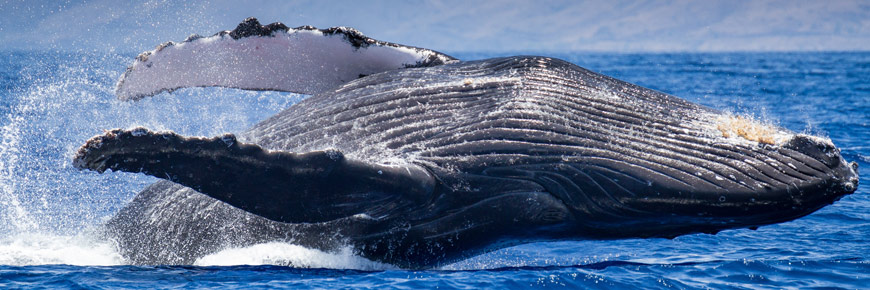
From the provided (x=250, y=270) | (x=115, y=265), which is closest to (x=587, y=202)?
(x=250, y=270)

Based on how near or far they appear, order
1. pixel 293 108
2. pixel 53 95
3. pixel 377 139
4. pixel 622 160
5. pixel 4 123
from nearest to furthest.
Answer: pixel 622 160, pixel 377 139, pixel 293 108, pixel 4 123, pixel 53 95

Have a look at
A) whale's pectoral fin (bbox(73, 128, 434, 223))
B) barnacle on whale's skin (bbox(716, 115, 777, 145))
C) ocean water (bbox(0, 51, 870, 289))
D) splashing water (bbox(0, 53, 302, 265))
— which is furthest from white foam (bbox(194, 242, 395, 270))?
barnacle on whale's skin (bbox(716, 115, 777, 145))

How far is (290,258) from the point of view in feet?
18.3

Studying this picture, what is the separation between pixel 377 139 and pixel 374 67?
187 cm

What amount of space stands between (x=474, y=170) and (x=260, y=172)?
1.23 m

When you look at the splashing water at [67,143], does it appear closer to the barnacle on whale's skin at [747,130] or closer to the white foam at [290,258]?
the white foam at [290,258]

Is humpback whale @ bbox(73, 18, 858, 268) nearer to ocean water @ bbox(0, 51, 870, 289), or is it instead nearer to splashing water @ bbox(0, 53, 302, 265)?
ocean water @ bbox(0, 51, 870, 289)

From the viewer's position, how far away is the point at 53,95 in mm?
18062

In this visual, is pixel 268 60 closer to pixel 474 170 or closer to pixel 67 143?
pixel 474 170

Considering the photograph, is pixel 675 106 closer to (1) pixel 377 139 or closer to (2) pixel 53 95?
(1) pixel 377 139

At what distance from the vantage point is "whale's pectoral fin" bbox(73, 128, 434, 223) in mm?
4180

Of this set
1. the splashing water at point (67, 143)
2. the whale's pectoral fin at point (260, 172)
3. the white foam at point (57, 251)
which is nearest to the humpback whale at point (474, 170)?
the whale's pectoral fin at point (260, 172)

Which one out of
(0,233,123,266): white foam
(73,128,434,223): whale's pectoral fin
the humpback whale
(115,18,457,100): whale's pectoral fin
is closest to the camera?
(73,128,434,223): whale's pectoral fin

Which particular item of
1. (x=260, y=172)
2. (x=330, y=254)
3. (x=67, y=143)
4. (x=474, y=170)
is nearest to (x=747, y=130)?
(x=474, y=170)
